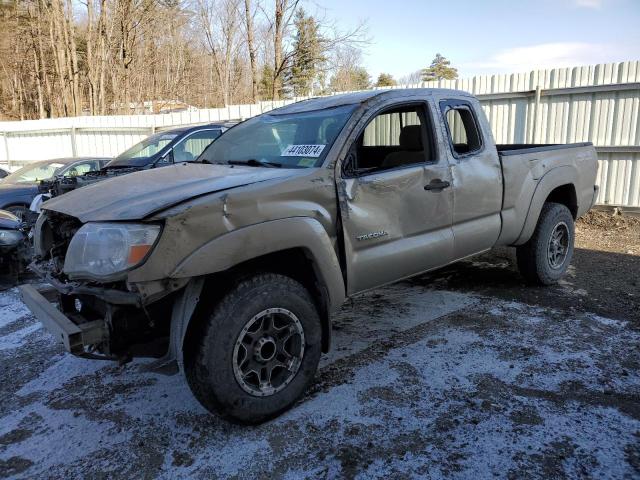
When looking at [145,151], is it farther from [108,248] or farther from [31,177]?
[108,248]

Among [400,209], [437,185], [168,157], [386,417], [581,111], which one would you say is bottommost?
[386,417]

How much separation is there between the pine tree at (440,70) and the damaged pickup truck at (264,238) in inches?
2319

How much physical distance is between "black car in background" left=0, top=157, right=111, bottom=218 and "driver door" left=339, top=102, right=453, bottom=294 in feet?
23.4

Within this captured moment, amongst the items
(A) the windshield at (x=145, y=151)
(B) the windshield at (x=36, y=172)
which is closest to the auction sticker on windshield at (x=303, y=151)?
(A) the windshield at (x=145, y=151)

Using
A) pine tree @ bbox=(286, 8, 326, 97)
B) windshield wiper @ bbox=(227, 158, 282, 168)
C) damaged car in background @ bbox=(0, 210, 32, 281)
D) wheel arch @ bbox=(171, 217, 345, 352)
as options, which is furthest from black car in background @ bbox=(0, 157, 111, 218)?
pine tree @ bbox=(286, 8, 326, 97)

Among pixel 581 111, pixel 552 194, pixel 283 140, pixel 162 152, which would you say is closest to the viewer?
pixel 283 140

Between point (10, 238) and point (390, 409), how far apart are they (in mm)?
4939

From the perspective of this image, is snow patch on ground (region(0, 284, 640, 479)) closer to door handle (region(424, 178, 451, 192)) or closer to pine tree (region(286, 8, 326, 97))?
door handle (region(424, 178, 451, 192))

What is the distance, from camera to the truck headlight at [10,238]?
5617 millimetres

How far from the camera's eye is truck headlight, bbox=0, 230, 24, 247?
562 centimetres

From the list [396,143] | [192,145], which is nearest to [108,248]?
[396,143]

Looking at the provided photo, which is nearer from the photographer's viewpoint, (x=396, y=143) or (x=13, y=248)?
(x=396, y=143)

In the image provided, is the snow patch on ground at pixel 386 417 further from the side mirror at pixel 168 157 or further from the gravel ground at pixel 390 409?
the side mirror at pixel 168 157

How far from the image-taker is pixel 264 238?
2.67 m
